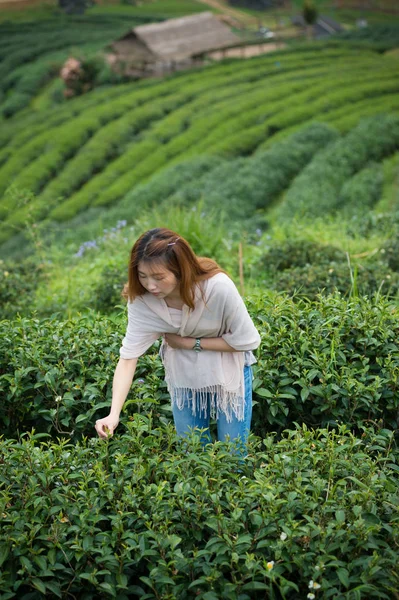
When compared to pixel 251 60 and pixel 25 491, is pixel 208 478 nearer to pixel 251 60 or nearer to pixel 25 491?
pixel 25 491

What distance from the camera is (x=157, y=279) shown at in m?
2.85

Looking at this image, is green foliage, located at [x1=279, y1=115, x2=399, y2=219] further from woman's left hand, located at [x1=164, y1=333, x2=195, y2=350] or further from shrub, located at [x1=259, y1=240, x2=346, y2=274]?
woman's left hand, located at [x1=164, y1=333, x2=195, y2=350]

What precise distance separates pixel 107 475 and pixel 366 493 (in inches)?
39.6

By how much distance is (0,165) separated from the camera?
891 inches

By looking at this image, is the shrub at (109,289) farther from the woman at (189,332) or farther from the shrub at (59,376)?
the woman at (189,332)

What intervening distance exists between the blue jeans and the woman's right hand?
34 centimetres

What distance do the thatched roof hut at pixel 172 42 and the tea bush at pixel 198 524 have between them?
80.3 ft

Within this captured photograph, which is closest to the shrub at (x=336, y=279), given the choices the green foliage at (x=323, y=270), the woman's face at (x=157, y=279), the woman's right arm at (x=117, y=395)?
the green foliage at (x=323, y=270)

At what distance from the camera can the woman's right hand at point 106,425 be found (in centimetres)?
297

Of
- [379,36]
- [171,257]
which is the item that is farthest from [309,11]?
[171,257]

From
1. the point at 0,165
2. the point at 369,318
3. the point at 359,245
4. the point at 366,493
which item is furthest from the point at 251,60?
the point at 366,493

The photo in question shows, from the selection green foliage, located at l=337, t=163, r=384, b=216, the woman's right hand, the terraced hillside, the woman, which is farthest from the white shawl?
the terraced hillside

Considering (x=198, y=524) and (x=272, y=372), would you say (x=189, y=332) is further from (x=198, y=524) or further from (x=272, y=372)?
(x=272, y=372)

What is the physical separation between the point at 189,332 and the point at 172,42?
2506cm
